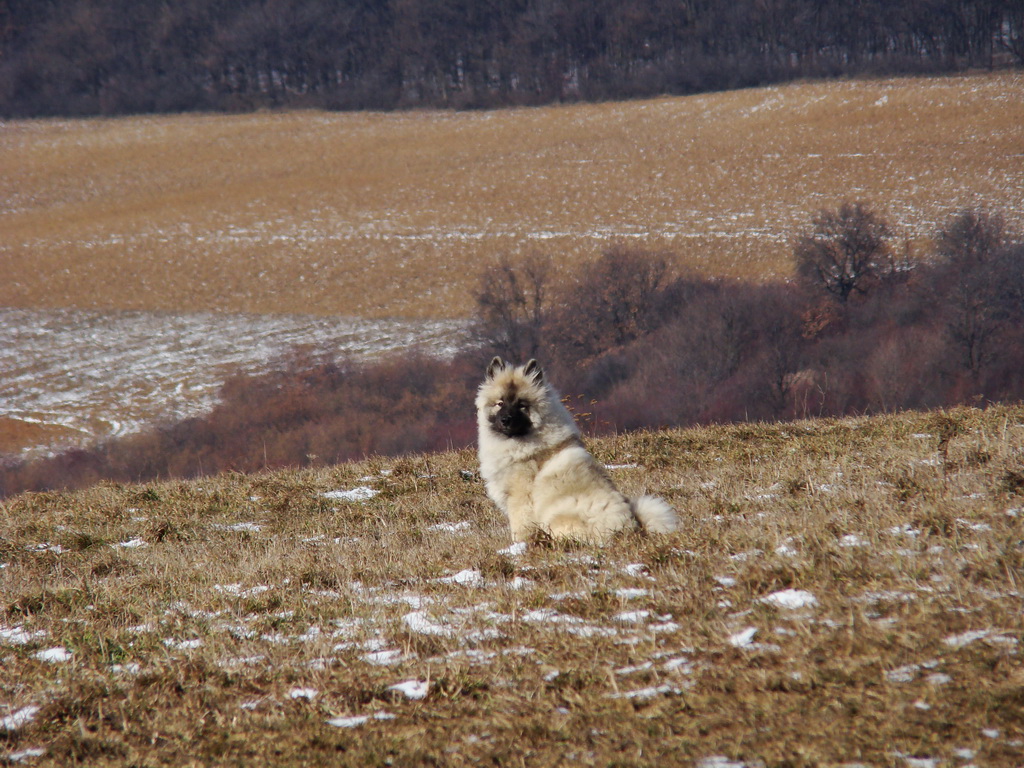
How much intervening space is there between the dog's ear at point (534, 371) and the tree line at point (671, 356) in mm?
31657

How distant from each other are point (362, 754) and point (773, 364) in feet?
154

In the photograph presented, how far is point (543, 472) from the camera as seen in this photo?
7.29 metres

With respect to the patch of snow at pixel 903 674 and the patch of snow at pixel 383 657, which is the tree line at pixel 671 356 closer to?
the patch of snow at pixel 383 657

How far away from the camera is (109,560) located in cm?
805

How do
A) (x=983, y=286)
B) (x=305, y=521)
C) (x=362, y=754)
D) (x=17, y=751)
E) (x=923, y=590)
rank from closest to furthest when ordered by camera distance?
1. (x=362, y=754)
2. (x=17, y=751)
3. (x=923, y=590)
4. (x=305, y=521)
5. (x=983, y=286)

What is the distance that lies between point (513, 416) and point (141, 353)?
47.6 metres

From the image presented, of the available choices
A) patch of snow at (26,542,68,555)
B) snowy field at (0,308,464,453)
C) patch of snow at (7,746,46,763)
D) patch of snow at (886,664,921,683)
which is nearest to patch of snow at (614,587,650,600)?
patch of snow at (886,664,921,683)

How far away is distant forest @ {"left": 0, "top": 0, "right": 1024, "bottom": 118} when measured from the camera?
100 metres

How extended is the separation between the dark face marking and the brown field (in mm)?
46641

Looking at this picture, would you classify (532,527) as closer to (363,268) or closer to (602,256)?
(602,256)

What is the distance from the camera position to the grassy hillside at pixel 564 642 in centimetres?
360

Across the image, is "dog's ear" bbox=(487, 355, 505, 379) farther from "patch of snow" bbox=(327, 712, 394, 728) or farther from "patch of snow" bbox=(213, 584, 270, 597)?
"patch of snow" bbox=(327, 712, 394, 728)

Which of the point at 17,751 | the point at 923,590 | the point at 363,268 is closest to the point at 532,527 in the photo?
the point at 923,590

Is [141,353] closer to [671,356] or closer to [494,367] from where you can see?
[671,356]
